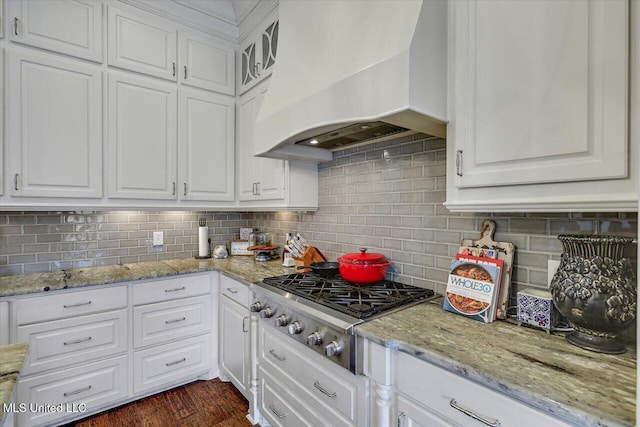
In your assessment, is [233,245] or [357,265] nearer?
[357,265]

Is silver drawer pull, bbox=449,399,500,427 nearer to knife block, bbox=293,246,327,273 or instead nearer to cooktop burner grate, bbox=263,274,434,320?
cooktop burner grate, bbox=263,274,434,320

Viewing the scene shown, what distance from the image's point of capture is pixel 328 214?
232cm

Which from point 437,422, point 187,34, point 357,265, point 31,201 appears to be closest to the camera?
point 437,422

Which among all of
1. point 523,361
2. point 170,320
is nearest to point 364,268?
point 523,361

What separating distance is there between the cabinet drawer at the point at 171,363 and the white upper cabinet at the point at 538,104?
2.09 metres

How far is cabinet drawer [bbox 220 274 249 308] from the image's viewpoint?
199 centimetres

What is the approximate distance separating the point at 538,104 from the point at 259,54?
206 cm

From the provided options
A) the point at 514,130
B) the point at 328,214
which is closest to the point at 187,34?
the point at 328,214

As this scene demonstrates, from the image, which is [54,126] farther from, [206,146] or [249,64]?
[249,64]

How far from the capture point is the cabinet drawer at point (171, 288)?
211cm

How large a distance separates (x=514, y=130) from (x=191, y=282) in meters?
2.17

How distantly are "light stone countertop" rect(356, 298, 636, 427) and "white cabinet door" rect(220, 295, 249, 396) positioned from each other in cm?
109

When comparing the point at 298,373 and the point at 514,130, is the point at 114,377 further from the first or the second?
the point at 514,130

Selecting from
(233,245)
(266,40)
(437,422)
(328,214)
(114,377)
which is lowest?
(114,377)
